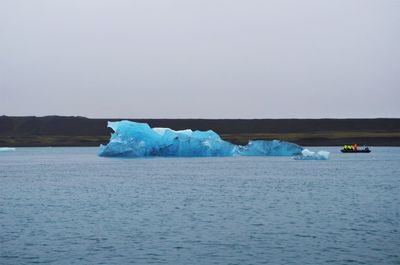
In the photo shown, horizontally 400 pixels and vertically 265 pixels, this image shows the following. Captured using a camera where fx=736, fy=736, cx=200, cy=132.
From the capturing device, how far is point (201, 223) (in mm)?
25328

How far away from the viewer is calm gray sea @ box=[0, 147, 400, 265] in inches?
763

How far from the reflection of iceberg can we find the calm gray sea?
20.0m

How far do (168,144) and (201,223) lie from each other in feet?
148

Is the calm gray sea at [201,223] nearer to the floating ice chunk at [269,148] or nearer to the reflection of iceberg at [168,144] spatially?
the reflection of iceberg at [168,144]

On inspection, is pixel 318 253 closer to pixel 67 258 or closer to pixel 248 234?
pixel 248 234

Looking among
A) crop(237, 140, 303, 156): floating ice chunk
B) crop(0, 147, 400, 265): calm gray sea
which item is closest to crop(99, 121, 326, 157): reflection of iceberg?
crop(237, 140, 303, 156): floating ice chunk

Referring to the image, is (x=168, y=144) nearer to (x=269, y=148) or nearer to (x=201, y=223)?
(x=269, y=148)

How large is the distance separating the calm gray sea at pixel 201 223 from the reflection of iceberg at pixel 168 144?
65.5 feet

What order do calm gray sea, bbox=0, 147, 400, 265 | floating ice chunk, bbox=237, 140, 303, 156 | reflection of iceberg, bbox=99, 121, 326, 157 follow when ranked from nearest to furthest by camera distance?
calm gray sea, bbox=0, 147, 400, 265 < reflection of iceberg, bbox=99, 121, 326, 157 < floating ice chunk, bbox=237, 140, 303, 156

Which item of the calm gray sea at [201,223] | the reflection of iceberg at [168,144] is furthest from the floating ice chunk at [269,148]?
the calm gray sea at [201,223]

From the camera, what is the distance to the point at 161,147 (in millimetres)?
71125

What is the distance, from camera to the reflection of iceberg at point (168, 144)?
212 feet

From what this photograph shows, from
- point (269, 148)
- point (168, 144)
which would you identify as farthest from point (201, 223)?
point (269, 148)

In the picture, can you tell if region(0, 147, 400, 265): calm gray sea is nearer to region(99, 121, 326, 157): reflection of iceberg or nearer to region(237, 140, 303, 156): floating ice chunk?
region(99, 121, 326, 157): reflection of iceberg
